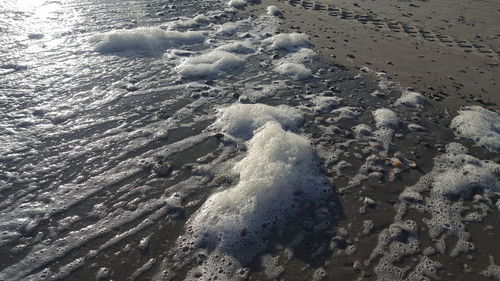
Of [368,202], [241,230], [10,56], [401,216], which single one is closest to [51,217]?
[241,230]

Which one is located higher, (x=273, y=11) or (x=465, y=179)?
(x=273, y=11)

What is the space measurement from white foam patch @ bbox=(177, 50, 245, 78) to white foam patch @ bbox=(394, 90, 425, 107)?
339 centimetres

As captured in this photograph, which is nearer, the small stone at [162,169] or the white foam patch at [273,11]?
the small stone at [162,169]

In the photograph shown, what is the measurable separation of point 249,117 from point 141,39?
13.7 ft

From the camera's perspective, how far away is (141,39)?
933 centimetres

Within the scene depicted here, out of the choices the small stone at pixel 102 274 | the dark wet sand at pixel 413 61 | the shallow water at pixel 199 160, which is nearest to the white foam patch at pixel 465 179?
the shallow water at pixel 199 160

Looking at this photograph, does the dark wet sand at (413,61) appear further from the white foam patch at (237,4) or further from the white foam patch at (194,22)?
the white foam patch at (194,22)

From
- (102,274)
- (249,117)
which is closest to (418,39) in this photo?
(249,117)

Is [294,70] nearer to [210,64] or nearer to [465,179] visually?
[210,64]

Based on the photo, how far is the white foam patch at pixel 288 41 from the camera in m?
9.49

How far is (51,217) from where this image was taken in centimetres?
484

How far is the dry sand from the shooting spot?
26.7ft

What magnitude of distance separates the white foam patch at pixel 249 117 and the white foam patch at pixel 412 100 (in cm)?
208

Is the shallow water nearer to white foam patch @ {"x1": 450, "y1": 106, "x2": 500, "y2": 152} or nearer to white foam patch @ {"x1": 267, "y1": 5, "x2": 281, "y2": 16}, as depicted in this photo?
white foam patch @ {"x1": 450, "y1": 106, "x2": 500, "y2": 152}
